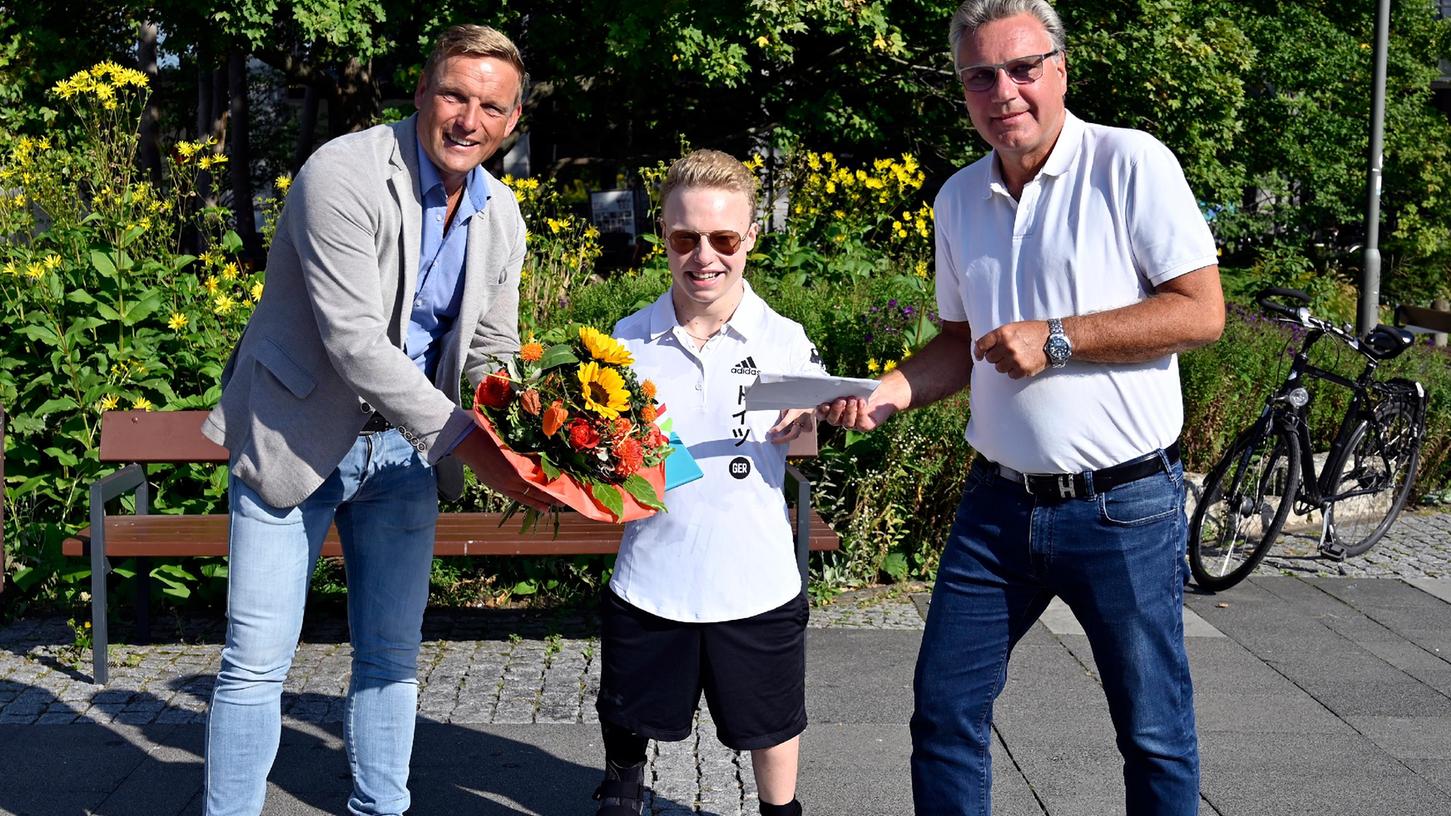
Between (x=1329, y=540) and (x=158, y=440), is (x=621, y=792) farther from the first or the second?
(x=1329, y=540)

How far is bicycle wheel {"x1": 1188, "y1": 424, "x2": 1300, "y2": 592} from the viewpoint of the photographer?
6.62 m

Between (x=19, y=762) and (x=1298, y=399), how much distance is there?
5644 mm

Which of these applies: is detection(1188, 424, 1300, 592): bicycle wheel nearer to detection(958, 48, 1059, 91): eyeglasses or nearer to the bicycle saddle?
the bicycle saddle

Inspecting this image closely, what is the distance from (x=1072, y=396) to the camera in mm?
2816

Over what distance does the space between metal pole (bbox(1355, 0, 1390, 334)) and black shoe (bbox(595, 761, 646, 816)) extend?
1229 cm

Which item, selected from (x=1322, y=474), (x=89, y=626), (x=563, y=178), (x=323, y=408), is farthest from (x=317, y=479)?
(x=563, y=178)

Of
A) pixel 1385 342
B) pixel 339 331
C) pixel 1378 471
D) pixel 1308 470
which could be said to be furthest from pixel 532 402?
pixel 1378 471

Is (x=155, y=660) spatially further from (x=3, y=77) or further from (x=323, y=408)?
(x=3, y=77)

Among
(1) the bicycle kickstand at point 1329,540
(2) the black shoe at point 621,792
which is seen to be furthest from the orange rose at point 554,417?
(1) the bicycle kickstand at point 1329,540

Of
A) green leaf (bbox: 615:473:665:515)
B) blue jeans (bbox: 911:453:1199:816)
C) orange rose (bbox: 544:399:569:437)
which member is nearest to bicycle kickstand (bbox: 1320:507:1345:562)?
blue jeans (bbox: 911:453:1199:816)

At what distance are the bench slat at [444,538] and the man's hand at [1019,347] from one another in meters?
2.56

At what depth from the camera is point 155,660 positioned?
5281 mm

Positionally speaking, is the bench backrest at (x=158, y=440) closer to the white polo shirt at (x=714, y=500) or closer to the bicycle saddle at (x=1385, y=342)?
the white polo shirt at (x=714, y=500)

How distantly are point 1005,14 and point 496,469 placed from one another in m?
1.42
